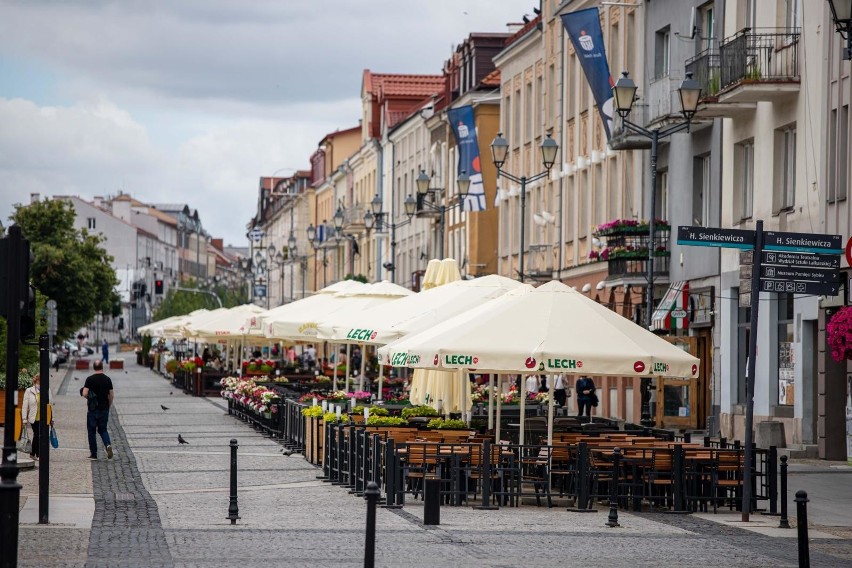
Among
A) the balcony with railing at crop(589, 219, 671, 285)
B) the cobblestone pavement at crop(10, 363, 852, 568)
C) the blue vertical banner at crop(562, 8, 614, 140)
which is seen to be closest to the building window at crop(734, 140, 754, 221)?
the blue vertical banner at crop(562, 8, 614, 140)

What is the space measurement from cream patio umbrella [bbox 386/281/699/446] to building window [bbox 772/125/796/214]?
42.1 feet

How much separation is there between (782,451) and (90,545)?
18.0m

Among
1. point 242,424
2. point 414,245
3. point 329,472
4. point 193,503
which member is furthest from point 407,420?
point 414,245

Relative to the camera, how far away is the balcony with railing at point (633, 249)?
131 feet

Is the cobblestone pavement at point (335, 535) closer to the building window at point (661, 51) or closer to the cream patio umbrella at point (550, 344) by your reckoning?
the cream patio umbrella at point (550, 344)

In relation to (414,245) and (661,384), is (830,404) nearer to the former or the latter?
(661,384)

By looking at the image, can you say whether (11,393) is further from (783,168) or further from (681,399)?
(681,399)

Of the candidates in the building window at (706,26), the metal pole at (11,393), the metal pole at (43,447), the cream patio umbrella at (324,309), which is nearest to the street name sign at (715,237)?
the metal pole at (43,447)

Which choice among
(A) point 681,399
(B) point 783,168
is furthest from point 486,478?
(A) point 681,399

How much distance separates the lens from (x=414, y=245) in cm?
8162

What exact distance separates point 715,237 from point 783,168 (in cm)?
1499

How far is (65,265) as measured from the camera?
8362 centimetres

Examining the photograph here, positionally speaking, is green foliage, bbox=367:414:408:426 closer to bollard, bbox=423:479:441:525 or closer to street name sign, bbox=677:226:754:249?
bollard, bbox=423:479:441:525

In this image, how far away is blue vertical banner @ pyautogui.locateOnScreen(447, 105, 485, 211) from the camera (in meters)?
45.4
